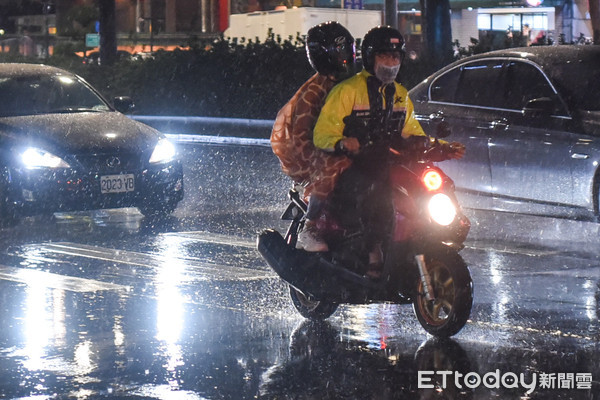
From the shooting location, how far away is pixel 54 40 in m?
72.1

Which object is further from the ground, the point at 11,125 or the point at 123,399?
the point at 11,125

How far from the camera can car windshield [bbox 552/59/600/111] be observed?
11164 millimetres

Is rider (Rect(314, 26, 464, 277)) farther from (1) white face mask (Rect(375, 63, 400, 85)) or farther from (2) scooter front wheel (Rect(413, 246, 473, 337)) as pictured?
(2) scooter front wheel (Rect(413, 246, 473, 337))

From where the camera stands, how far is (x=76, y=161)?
492 inches

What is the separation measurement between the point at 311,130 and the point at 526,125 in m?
4.19

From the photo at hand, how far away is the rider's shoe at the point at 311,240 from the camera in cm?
746

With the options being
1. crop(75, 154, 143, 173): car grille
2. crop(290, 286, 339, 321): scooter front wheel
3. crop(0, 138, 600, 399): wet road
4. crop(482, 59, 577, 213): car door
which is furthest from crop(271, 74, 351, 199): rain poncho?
crop(75, 154, 143, 173): car grille

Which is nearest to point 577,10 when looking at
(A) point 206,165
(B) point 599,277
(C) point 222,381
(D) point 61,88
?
(A) point 206,165

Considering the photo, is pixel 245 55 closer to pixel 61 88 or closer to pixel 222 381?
pixel 61 88

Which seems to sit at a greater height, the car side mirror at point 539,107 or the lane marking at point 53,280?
the car side mirror at point 539,107

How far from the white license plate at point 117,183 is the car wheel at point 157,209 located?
0.39 meters

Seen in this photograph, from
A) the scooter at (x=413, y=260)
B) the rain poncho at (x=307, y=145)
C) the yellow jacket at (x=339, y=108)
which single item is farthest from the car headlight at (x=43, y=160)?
the yellow jacket at (x=339, y=108)

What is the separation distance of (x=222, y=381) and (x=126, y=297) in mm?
2603

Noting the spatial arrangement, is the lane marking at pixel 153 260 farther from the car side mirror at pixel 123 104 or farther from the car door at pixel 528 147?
the car side mirror at pixel 123 104
